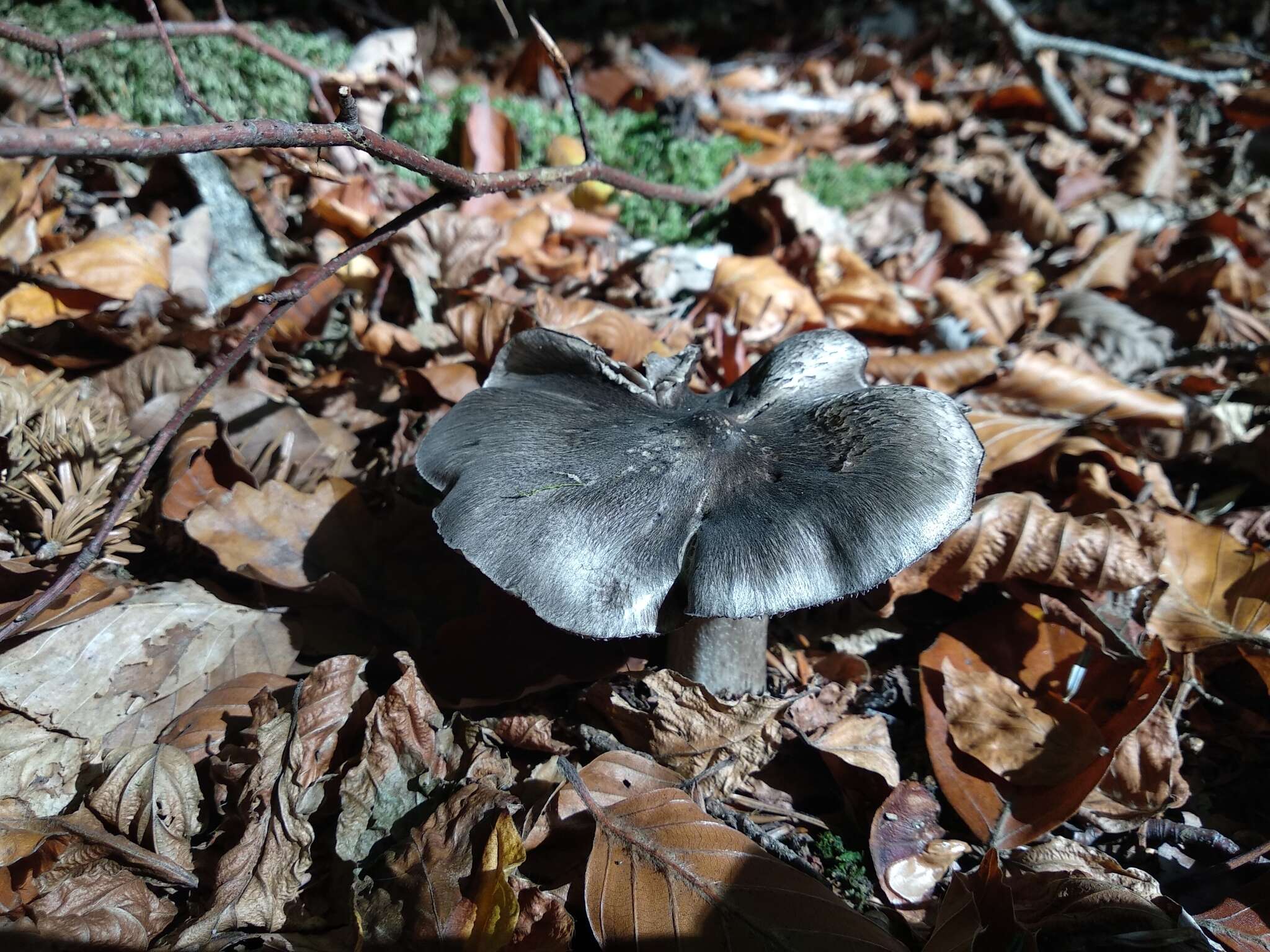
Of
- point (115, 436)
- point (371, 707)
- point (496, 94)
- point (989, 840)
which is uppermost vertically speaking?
point (496, 94)

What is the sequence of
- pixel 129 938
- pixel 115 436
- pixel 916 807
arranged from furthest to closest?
pixel 115 436 → pixel 916 807 → pixel 129 938

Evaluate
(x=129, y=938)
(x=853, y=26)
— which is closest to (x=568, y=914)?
(x=129, y=938)

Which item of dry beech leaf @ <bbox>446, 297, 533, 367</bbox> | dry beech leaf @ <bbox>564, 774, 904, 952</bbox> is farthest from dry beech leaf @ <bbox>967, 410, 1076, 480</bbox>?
dry beech leaf @ <bbox>446, 297, 533, 367</bbox>

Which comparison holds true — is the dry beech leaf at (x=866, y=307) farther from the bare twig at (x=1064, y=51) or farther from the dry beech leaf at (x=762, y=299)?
the bare twig at (x=1064, y=51)

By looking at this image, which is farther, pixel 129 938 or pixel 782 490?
pixel 782 490

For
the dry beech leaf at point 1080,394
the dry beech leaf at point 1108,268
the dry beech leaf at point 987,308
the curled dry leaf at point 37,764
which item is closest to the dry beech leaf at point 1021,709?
the dry beech leaf at point 1080,394

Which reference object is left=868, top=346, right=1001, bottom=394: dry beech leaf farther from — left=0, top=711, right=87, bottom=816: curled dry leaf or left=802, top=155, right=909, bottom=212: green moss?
left=0, top=711, right=87, bottom=816: curled dry leaf

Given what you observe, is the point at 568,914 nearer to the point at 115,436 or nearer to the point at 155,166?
the point at 115,436
